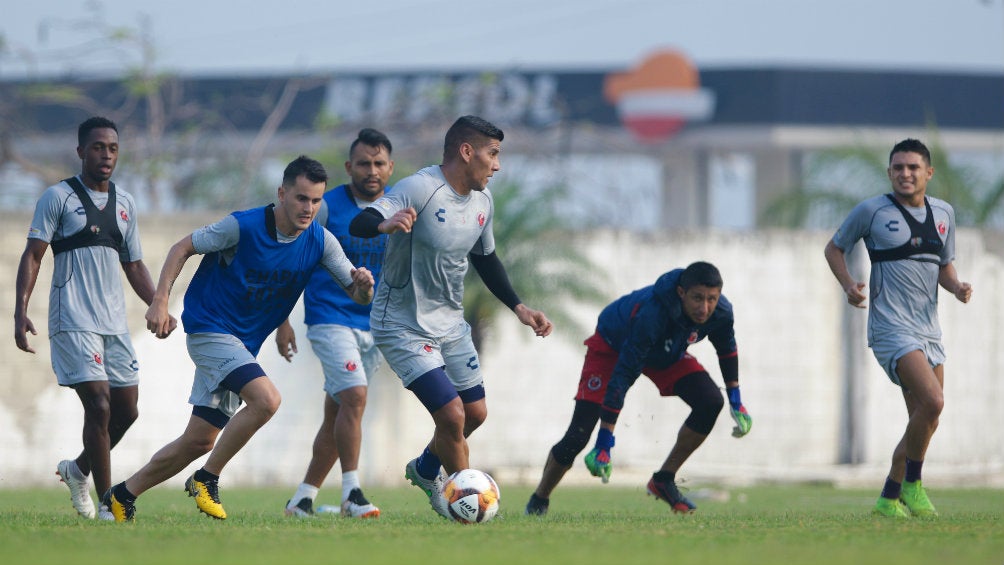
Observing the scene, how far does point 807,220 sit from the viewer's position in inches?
892

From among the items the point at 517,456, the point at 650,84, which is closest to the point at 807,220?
Result: the point at 517,456

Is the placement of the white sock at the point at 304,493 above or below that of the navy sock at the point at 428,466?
below

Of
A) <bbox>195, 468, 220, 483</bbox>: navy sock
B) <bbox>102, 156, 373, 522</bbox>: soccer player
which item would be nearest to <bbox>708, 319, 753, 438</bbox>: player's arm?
<bbox>102, 156, 373, 522</bbox>: soccer player

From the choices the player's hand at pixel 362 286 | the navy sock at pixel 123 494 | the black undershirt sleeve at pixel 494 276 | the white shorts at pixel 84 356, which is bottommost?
the navy sock at pixel 123 494

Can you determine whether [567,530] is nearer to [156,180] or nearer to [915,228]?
[915,228]

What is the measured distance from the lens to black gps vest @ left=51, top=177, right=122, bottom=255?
9289 mm

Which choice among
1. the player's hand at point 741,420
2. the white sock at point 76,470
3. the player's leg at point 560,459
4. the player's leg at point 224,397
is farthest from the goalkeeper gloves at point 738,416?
the white sock at point 76,470

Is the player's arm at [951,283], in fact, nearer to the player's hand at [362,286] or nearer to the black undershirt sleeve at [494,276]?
→ the black undershirt sleeve at [494,276]

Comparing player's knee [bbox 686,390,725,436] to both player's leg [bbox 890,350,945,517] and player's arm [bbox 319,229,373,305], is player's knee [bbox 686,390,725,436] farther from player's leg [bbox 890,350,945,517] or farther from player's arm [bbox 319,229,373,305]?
player's arm [bbox 319,229,373,305]

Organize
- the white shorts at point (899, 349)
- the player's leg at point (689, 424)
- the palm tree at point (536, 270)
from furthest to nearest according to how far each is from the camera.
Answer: the palm tree at point (536, 270)
the player's leg at point (689, 424)
the white shorts at point (899, 349)

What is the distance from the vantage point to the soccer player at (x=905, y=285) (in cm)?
966

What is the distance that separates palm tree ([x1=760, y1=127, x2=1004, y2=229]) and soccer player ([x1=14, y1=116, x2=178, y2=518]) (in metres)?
14.1

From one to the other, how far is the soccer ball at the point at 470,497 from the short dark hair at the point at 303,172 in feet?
6.26

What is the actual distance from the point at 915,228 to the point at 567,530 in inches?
131
